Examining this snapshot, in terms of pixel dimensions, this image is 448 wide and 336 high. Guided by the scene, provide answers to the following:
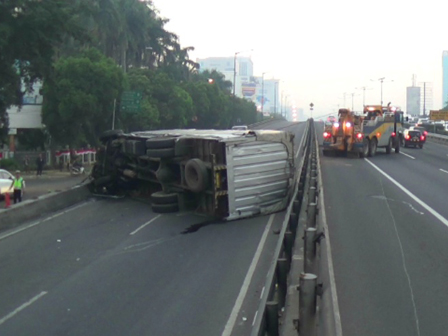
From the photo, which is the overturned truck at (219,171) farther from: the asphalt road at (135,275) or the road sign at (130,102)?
the road sign at (130,102)

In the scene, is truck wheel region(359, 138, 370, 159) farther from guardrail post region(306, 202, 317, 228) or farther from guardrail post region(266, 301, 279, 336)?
guardrail post region(266, 301, 279, 336)

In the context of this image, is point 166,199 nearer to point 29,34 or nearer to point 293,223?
point 293,223

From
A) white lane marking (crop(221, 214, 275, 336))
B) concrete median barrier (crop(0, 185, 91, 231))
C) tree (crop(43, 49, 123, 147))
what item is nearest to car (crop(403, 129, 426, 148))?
tree (crop(43, 49, 123, 147))

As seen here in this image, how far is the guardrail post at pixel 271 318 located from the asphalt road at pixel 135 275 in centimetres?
223

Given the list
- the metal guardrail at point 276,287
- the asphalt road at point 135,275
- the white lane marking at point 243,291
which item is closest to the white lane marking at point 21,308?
the asphalt road at point 135,275

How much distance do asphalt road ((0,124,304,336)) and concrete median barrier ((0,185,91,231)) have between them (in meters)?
0.66

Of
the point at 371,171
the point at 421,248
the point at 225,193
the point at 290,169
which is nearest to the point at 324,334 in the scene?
the point at 421,248

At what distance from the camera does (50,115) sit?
4475cm

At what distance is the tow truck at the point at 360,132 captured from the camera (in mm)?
40500

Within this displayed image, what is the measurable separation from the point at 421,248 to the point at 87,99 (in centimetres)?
3269

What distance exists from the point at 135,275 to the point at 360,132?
101ft

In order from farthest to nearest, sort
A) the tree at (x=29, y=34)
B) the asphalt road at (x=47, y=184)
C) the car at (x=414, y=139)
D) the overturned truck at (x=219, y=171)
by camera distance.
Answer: the car at (x=414, y=139) < the asphalt road at (x=47, y=184) < the tree at (x=29, y=34) < the overturned truck at (x=219, y=171)

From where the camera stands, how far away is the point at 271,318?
6.26m

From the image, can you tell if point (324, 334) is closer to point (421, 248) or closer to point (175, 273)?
point (175, 273)
